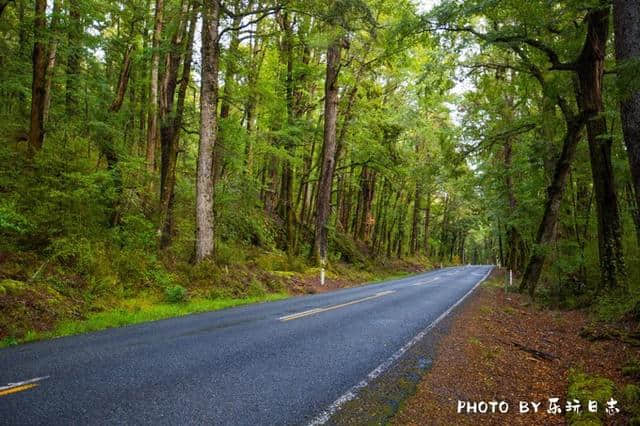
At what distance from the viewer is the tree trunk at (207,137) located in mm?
12953

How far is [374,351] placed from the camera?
6449 millimetres

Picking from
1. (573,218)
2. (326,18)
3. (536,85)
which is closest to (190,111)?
(326,18)

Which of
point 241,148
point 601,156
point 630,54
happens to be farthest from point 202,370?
point 241,148

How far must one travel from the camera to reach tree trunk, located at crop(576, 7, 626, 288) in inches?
394

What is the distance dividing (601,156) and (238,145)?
12525 millimetres

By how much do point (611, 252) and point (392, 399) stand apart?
8959 mm

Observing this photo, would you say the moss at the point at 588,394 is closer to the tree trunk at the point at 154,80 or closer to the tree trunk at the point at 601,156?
the tree trunk at the point at 601,156

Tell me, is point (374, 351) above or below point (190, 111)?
below

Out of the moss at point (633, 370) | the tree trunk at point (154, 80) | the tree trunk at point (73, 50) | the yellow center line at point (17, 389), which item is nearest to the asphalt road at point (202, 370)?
the yellow center line at point (17, 389)

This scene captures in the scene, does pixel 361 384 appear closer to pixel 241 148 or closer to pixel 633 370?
pixel 633 370

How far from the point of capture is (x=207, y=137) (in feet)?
43.3

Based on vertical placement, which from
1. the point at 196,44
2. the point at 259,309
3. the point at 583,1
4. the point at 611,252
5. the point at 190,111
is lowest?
the point at 259,309

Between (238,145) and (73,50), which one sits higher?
(73,50)

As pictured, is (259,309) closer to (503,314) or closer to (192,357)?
(192,357)
